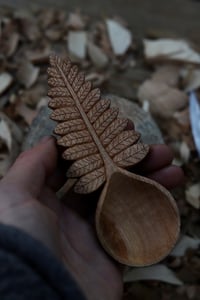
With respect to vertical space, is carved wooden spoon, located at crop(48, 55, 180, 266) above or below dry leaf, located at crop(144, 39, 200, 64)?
above

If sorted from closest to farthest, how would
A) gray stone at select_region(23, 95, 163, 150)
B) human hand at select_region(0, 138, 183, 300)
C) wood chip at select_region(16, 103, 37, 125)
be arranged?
human hand at select_region(0, 138, 183, 300), gray stone at select_region(23, 95, 163, 150), wood chip at select_region(16, 103, 37, 125)

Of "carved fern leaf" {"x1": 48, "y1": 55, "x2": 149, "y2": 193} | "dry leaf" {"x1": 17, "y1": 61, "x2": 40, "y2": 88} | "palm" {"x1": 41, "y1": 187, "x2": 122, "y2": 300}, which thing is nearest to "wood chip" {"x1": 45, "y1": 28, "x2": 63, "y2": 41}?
"dry leaf" {"x1": 17, "y1": 61, "x2": 40, "y2": 88}

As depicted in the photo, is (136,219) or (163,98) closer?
(136,219)

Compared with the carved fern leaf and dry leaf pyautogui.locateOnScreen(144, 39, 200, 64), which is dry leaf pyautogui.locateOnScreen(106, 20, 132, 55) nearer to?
dry leaf pyautogui.locateOnScreen(144, 39, 200, 64)

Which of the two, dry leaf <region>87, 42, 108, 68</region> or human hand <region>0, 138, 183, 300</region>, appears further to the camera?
dry leaf <region>87, 42, 108, 68</region>

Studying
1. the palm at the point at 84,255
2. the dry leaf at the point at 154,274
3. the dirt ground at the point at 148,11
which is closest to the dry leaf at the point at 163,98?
the dirt ground at the point at 148,11

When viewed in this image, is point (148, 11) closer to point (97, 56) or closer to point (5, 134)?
point (97, 56)

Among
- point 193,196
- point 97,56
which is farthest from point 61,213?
point 97,56

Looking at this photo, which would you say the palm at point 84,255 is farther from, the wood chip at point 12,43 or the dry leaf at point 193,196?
the wood chip at point 12,43

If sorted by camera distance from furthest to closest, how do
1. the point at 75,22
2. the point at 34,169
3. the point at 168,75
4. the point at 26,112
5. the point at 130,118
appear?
the point at 75,22 → the point at 168,75 → the point at 26,112 → the point at 130,118 → the point at 34,169
